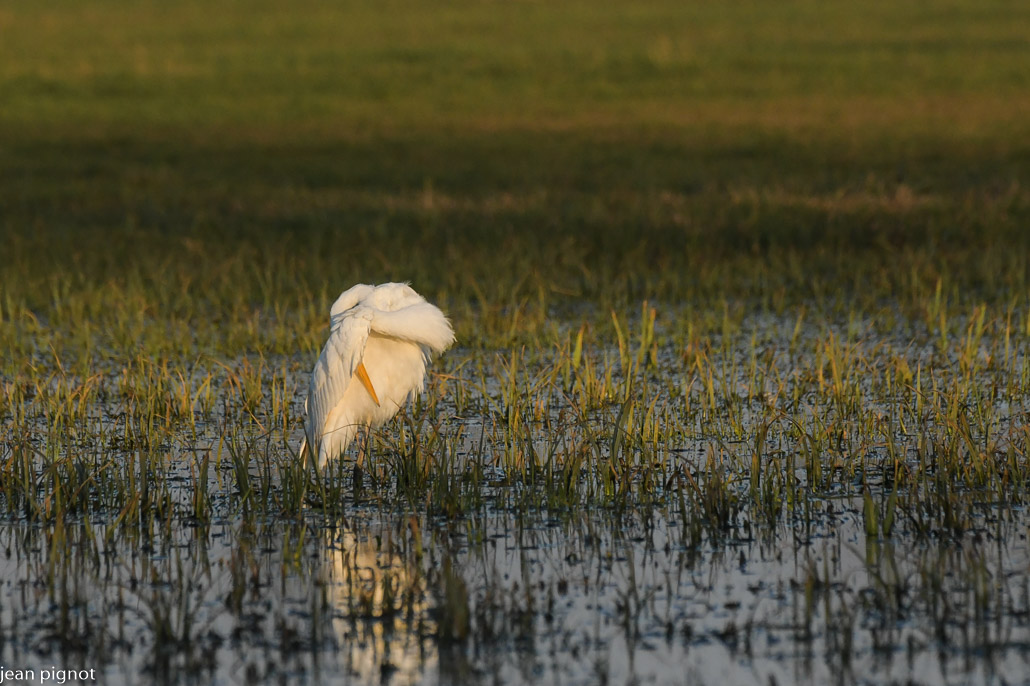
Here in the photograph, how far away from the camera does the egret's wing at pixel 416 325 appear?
19.7 feet

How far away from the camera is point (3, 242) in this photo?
1350 centimetres

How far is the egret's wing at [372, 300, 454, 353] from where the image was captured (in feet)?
19.7

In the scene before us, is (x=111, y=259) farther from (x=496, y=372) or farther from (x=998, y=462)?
(x=998, y=462)

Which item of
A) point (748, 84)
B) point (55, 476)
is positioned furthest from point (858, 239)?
point (748, 84)

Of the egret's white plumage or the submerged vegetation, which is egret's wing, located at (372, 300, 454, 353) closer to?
the egret's white plumage

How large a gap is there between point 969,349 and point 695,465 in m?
2.72

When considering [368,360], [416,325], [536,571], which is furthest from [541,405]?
[536,571]

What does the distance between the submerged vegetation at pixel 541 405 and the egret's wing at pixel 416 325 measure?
0.49m

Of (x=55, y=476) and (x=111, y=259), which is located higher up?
(x=111, y=259)

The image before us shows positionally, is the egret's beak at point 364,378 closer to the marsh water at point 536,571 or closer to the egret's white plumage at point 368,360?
the egret's white plumage at point 368,360

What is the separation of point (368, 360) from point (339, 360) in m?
0.45

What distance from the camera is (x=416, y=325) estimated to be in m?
6.06

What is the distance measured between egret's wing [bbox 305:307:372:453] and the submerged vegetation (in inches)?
13.9

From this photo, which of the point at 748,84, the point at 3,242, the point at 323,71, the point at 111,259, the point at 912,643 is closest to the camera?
the point at 912,643
